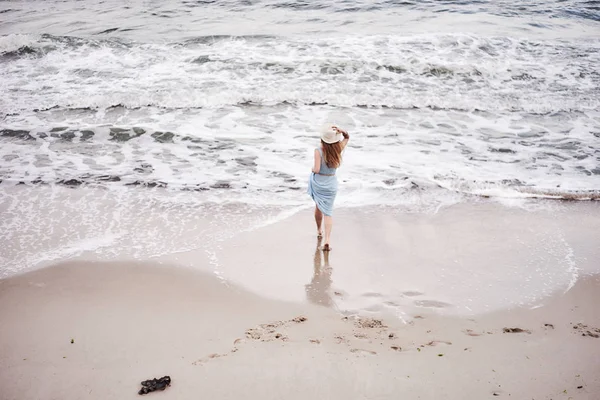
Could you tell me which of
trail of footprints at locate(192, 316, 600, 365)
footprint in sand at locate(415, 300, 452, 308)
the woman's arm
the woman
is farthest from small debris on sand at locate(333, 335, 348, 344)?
the woman's arm

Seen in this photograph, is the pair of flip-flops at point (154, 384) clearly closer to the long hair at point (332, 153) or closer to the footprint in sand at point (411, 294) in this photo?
the footprint in sand at point (411, 294)

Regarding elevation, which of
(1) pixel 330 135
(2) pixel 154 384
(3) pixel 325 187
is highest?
Answer: (1) pixel 330 135

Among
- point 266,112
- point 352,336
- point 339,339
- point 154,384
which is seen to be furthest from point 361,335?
point 266,112

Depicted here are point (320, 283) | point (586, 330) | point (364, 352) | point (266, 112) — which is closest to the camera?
point (364, 352)

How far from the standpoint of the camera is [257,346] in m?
3.76

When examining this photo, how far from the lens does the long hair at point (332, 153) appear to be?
16.5 feet

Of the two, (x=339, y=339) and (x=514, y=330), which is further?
(x=514, y=330)

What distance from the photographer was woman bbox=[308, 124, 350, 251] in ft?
16.6

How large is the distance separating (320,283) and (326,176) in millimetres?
1208

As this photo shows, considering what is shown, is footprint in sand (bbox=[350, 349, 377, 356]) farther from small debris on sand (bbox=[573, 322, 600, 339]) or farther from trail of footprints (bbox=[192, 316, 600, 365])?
small debris on sand (bbox=[573, 322, 600, 339])

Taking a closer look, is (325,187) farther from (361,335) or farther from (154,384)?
(154,384)

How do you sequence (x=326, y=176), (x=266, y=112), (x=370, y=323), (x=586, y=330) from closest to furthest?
(x=586, y=330), (x=370, y=323), (x=326, y=176), (x=266, y=112)

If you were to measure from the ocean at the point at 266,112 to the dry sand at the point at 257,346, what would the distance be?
0.88 m

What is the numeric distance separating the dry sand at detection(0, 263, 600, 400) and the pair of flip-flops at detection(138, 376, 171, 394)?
0.16 feet
